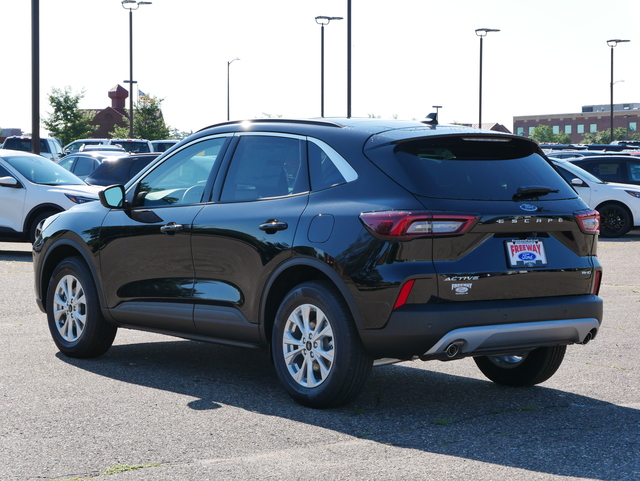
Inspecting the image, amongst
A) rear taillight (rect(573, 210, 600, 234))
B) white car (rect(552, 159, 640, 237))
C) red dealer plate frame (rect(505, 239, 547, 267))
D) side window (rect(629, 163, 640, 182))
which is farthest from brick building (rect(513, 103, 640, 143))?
red dealer plate frame (rect(505, 239, 547, 267))

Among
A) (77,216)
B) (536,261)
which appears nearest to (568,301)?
(536,261)

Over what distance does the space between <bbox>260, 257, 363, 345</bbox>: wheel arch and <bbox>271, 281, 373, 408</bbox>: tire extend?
0.09m

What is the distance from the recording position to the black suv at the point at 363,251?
5.19 m

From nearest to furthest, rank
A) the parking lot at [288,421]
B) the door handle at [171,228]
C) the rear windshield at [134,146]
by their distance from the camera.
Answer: the parking lot at [288,421], the door handle at [171,228], the rear windshield at [134,146]

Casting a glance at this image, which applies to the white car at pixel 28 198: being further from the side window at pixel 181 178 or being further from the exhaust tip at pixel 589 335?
the exhaust tip at pixel 589 335

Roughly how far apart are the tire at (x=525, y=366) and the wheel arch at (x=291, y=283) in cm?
152

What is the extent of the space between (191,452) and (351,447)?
0.81m

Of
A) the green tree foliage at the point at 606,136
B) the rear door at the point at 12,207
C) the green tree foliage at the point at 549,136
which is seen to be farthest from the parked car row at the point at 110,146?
the green tree foliage at the point at 549,136

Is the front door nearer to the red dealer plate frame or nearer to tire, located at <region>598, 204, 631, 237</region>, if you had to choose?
the red dealer plate frame

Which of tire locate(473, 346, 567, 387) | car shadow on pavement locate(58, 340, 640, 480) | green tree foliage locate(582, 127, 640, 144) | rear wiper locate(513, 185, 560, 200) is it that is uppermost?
green tree foliage locate(582, 127, 640, 144)

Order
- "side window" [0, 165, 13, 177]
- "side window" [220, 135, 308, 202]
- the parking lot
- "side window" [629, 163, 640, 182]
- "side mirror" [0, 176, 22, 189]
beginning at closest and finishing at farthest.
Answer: the parking lot
"side window" [220, 135, 308, 202]
"side mirror" [0, 176, 22, 189]
"side window" [0, 165, 13, 177]
"side window" [629, 163, 640, 182]

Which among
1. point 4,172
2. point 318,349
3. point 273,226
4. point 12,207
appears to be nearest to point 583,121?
point 4,172

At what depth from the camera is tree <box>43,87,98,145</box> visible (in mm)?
65688

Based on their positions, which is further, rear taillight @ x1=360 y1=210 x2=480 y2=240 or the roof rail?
the roof rail
